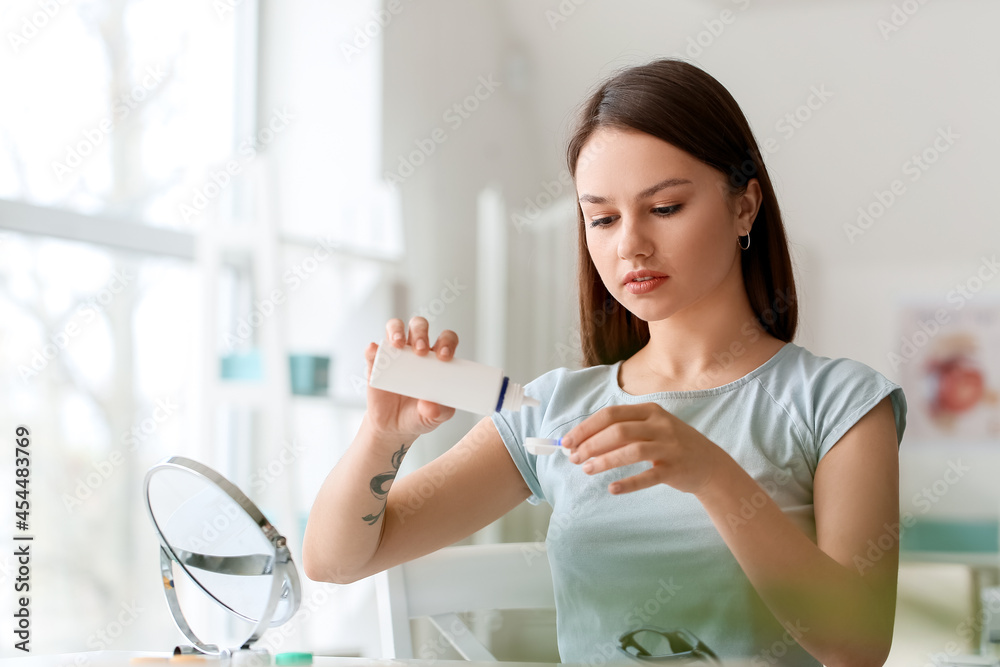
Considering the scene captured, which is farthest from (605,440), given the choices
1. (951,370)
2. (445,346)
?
(951,370)

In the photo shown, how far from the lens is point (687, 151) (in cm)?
72

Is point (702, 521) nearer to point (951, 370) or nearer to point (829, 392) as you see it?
point (829, 392)

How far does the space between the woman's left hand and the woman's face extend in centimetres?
21

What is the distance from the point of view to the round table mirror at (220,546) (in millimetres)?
531

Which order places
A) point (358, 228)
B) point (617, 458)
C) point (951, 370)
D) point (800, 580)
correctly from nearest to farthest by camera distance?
1. point (617, 458)
2. point (800, 580)
3. point (951, 370)
4. point (358, 228)

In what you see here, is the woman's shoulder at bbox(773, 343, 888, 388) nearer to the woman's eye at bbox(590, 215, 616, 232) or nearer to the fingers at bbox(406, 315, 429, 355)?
the woman's eye at bbox(590, 215, 616, 232)

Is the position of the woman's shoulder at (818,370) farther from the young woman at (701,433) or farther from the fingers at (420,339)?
the fingers at (420,339)

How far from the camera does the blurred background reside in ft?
4.43

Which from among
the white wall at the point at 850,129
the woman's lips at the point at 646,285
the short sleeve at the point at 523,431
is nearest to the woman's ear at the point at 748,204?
the woman's lips at the point at 646,285

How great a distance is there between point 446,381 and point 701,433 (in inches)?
7.6

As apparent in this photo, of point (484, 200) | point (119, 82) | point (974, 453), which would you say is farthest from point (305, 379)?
point (974, 453)

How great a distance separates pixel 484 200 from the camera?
1765mm

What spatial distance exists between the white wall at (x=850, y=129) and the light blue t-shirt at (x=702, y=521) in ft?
2.34

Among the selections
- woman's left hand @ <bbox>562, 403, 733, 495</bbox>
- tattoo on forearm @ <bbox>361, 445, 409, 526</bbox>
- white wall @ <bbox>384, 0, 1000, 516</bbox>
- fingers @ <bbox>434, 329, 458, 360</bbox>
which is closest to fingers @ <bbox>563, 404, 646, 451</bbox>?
woman's left hand @ <bbox>562, 403, 733, 495</bbox>
